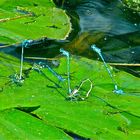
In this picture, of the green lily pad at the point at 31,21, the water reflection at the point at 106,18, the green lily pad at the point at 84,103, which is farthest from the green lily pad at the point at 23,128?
the water reflection at the point at 106,18

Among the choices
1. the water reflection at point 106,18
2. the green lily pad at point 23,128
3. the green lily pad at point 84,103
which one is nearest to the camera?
the green lily pad at point 23,128

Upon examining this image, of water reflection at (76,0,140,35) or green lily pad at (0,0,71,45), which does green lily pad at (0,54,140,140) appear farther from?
water reflection at (76,0,140,35)

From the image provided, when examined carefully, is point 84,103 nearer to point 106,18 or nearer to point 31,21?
point 31,21

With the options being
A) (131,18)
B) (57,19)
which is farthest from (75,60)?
(131,18)

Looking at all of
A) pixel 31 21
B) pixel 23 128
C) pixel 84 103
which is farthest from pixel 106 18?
pixel 23 128

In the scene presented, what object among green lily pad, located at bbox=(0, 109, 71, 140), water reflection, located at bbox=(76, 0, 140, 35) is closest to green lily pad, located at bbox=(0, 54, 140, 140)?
green lily pad, located at bbox=(0, 109, 71, 140)

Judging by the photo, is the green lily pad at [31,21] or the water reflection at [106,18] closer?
the green lily pad at [31,21]

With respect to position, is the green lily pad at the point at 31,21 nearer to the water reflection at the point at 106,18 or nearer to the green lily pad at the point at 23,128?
the water reflection at the point at 106,18
